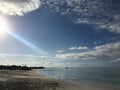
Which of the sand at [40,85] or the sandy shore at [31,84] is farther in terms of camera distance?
the sand at [40,85]

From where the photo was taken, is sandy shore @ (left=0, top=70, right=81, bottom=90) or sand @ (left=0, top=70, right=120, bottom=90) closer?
sandy shore @ (left=0, top=70, right=81, bottom=90)

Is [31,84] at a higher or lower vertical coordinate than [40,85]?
higher

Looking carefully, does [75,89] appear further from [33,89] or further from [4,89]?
[4,89]

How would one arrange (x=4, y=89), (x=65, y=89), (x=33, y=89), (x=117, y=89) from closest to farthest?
(x=4, y=89)
(x=33, y=89)
(x=65, y=89)
(x=117, y=89)

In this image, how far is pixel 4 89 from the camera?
26312mm

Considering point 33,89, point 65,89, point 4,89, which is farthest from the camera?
point 65,89

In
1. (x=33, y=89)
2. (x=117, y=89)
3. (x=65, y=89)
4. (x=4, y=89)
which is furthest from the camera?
(x=117, y=89)

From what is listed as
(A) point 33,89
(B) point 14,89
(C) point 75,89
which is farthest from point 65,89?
(B) point 14,89

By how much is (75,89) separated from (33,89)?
28.6 feet

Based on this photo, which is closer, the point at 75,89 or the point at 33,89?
the point at 33,89

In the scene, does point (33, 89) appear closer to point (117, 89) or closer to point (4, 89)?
point (4, 89)

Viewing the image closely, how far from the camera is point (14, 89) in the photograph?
87.6 feet

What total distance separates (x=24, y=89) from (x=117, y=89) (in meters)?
Result: 19.0

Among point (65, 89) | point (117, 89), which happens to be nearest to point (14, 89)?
point (65, 89)
